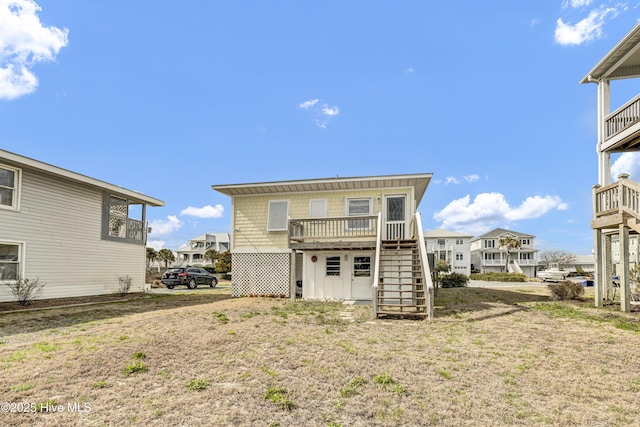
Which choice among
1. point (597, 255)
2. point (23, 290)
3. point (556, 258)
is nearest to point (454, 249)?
point (556, 258)

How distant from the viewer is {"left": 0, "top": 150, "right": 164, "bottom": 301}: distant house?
40.7 feet

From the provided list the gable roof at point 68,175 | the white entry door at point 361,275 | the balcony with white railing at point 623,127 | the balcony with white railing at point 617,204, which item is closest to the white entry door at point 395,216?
the white entry door at point 361,275

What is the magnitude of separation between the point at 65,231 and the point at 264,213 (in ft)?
26.9

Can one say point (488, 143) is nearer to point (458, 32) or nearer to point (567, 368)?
point (458, 32)

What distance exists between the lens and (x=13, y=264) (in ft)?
41.0

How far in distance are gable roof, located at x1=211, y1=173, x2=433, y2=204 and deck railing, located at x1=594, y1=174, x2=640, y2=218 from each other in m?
5.60

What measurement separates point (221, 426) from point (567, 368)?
484 cm

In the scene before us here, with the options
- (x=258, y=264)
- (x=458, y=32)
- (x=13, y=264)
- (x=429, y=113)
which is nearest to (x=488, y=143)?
(x=429, y=113)

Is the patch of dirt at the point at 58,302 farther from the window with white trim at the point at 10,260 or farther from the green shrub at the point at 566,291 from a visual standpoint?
the green shrub at the point at 566,291

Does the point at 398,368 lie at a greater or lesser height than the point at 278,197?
lesser

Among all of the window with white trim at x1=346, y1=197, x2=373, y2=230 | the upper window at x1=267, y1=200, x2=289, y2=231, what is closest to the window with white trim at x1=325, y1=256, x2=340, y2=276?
the window with white trim at x1=346, y1=197, x2=373, y2=230

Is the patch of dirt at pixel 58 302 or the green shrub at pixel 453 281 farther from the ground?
the patch of dirt at pixel 58 302

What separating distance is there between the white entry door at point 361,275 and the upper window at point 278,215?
142 inches

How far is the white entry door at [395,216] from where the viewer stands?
47.6 ft
